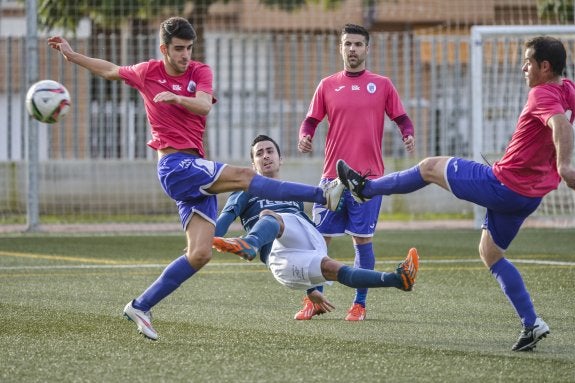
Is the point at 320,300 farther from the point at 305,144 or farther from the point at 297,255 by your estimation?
the point at 305,144

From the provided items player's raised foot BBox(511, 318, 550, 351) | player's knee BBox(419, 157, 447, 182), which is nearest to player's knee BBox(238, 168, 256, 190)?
player's knee BBox(419, 157, 447, 182)

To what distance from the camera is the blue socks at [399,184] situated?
6668 mm

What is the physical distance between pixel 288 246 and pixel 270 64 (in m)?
11.4

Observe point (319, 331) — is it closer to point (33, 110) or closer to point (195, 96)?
point (195, 96)

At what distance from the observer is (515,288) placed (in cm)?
657

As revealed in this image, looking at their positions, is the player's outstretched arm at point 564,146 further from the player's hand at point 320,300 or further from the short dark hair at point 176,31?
the short dark hair at point 176,31

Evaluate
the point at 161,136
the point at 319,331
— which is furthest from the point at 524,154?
the point at 161,136

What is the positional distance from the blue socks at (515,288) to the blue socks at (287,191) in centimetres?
112

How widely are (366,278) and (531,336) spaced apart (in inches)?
41.8

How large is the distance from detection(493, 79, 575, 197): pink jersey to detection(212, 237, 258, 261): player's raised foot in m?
1.52

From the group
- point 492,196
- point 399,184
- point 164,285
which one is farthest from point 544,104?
point 164,285

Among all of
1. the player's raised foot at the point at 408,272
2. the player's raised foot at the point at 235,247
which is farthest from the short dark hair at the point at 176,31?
the player's raised foot at the point at 408,272

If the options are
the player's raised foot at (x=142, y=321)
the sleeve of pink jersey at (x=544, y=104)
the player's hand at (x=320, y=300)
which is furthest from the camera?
the player's hand at (x=320, y=300)

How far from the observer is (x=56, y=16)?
60.4 ft
